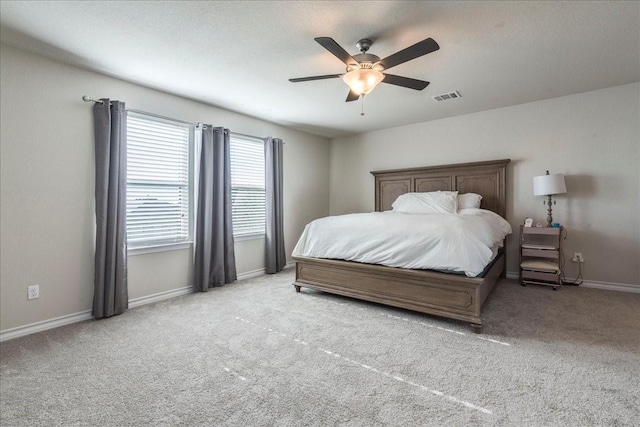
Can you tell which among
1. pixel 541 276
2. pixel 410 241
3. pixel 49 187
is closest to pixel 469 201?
pixel 541 276

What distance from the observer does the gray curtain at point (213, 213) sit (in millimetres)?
3764

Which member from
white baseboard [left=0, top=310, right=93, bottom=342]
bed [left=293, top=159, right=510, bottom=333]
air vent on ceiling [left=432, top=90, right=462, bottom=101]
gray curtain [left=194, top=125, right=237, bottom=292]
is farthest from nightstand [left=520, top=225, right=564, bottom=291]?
white baseboard [left=0, top=310, right=93, bottom=342]

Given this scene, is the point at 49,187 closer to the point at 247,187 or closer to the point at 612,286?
the point at 247,187

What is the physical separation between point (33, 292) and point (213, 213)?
1.85 m

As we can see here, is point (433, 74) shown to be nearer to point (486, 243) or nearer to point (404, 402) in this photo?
point (486, 243)

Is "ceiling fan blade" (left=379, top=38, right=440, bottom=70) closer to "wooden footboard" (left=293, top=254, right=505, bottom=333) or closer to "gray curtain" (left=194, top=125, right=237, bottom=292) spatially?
"wooden footboard" (left=293, top=254, right=505, bottom=333)

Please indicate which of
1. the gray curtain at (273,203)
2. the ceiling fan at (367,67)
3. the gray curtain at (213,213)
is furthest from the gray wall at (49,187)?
the ceiling fan at (367,67)

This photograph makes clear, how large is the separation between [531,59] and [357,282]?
Result: 2.72 m

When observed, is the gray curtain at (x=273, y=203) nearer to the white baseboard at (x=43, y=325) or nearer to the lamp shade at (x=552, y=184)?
the white baseboard at (x=43, y=325)

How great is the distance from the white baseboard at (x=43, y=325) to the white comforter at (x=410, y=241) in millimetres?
2288

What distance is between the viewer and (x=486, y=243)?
2656 mm

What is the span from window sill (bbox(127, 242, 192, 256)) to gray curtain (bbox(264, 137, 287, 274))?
127 cm

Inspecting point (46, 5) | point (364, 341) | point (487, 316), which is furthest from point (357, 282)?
point (46, 5)

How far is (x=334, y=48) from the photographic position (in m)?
2.07
